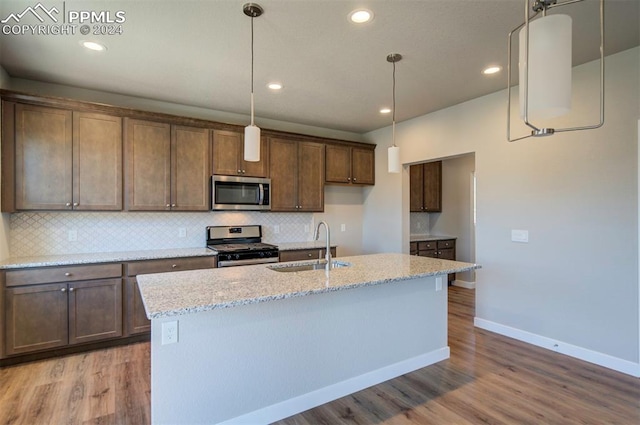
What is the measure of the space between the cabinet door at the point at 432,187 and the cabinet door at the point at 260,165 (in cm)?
319

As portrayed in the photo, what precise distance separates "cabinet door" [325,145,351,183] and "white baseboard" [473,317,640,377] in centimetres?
263

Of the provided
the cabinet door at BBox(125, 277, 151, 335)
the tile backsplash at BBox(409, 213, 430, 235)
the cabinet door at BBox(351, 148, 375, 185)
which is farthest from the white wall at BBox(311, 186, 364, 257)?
the cabinet door at BBox(125, 277, 151, 335)

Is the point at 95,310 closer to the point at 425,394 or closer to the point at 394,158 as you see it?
the point at 425,394

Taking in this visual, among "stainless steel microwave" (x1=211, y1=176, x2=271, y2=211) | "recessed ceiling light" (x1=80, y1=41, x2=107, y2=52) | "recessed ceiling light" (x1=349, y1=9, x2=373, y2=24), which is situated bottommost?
"stainless steel microwave" (x1=211, y1=176, x2=271, y2=211)

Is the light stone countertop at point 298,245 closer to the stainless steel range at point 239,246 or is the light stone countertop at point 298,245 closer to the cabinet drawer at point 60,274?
the stainless steel range at point 239,246

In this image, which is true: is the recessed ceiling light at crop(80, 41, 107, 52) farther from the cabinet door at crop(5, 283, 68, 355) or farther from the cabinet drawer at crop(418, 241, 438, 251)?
the cabinet drawer at crop(418, 241, 438, 251)

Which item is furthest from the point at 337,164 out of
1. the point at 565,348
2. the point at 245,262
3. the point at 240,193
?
the point at 565,348

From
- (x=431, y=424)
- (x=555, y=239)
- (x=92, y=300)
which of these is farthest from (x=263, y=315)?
(x=555, y=239)

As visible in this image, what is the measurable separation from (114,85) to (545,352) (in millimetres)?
5131

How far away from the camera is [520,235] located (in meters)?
3.53

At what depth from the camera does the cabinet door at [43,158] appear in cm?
310

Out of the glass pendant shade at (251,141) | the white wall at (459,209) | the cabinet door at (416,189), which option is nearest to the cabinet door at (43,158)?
the glass pendant shade at (251,141)

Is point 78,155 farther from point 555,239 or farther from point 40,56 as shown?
point 555,239

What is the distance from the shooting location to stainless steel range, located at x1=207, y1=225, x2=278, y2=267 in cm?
386
